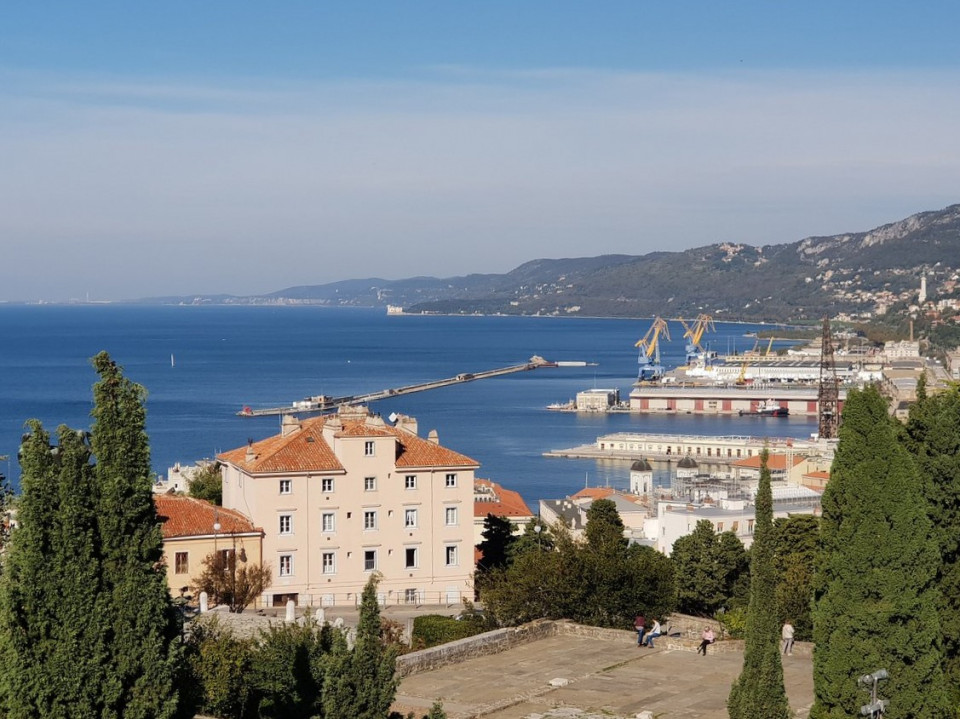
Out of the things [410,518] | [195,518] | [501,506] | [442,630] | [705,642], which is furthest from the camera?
[501,506]

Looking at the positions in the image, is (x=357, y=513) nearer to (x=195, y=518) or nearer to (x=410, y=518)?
(x=410, y=518)

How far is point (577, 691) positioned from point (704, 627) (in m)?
3.73

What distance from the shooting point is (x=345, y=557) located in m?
19.9

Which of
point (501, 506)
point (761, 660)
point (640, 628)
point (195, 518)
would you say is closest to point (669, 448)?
point (501, 506)

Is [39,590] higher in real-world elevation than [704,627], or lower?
higher

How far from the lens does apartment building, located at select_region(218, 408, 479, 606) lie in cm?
1956

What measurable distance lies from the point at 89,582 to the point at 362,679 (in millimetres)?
1600

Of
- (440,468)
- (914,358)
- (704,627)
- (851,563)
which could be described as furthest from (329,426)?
(914,358)

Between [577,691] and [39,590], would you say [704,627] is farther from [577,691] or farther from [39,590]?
[39,590]

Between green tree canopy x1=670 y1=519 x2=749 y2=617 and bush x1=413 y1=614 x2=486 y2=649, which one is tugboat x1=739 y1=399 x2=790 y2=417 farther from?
bush x1=413 y1=614 x2=486 y2=649

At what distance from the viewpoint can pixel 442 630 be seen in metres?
14.8

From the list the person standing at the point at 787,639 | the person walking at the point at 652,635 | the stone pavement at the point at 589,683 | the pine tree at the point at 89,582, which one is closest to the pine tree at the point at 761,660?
the stone pavement at the point at 589,683

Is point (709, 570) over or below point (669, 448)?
Answer: over

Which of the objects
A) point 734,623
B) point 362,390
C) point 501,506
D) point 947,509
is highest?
point 947,509
